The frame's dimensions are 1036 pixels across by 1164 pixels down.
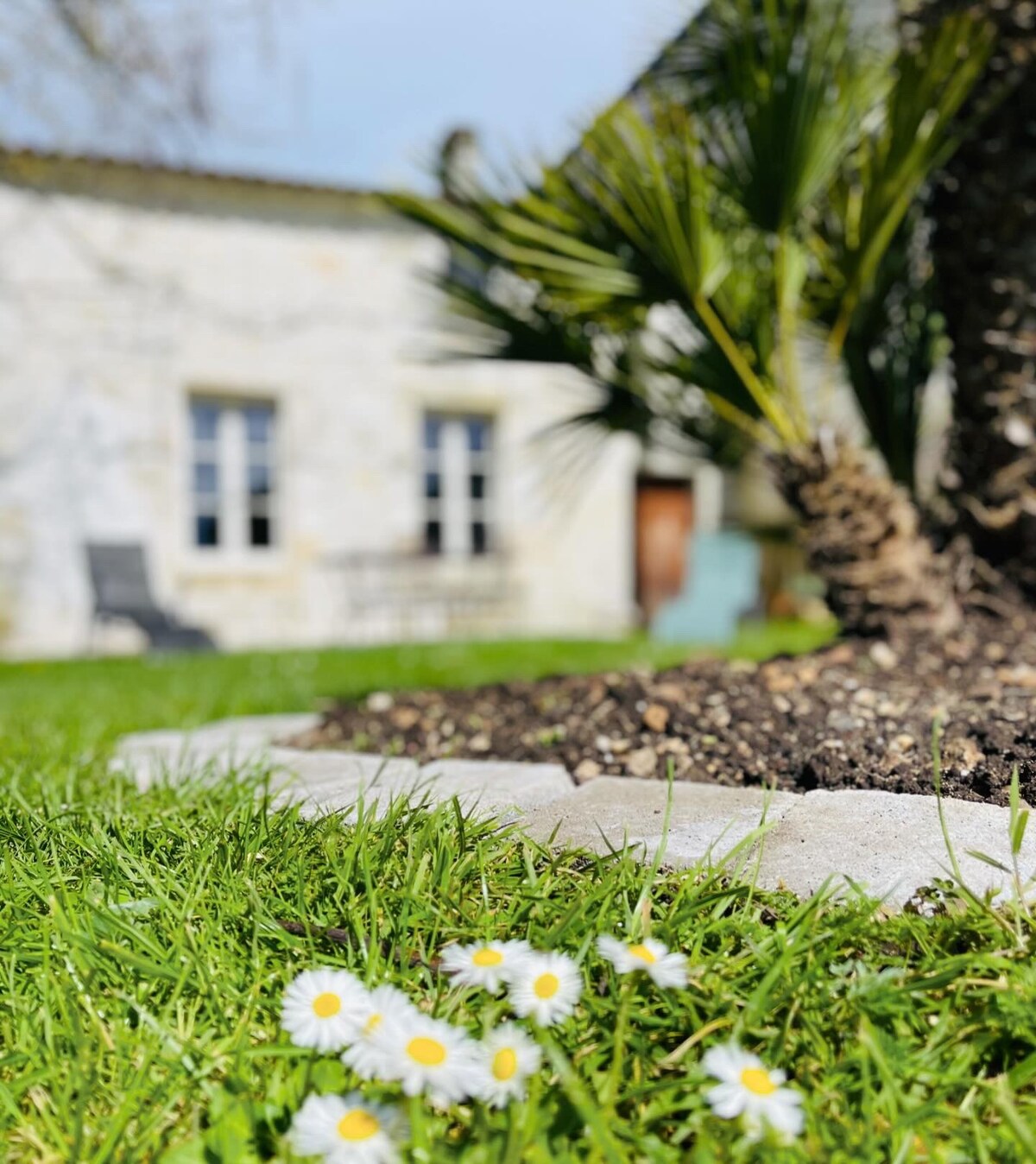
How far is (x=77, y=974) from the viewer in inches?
47.4

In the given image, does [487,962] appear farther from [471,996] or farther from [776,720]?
[776,720]

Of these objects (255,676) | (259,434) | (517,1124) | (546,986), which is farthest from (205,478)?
(517,1124)

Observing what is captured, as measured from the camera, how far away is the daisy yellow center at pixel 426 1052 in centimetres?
95

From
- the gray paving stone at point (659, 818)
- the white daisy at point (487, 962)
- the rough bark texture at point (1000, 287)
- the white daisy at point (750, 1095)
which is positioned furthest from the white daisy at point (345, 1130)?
the rough bark texture at point (1000, 287)

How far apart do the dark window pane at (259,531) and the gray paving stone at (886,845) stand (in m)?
9.17

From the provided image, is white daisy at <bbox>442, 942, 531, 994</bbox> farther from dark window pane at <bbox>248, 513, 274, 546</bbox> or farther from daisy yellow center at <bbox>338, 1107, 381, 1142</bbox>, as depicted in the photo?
dark window pane at <bbox>248, 513, 274, 546</bbox>

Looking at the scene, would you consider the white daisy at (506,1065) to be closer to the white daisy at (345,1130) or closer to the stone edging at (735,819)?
the white daisy at (345,1130)

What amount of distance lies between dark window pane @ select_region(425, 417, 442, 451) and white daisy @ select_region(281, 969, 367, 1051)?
9.93 m

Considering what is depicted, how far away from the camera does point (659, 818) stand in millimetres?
1518

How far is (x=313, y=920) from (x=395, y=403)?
955 centimetres

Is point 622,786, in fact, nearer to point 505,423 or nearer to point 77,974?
point 77,974

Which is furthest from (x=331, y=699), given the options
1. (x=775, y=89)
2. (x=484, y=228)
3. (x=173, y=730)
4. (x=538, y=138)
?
(x=775, y=89)

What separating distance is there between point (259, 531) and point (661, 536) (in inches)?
195

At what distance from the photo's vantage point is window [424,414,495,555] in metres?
10.8
